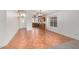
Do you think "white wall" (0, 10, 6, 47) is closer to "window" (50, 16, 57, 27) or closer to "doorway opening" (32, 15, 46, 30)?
"doorway opening" (32, 15, 46, 30)

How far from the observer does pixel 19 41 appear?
1835 mm

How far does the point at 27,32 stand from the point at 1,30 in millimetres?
373

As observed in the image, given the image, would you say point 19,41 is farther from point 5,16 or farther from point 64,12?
point 64,12

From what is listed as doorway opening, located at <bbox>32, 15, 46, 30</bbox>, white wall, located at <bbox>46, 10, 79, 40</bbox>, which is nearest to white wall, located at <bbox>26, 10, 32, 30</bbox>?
doorway opening, located at <bbox>32, 15, 46, 30</bbox>

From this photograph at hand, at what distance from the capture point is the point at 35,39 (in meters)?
1.83

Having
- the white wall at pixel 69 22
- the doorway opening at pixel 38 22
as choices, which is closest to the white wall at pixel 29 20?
the doorway opening at pixel 38 22

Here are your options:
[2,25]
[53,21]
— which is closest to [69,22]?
[53,21]

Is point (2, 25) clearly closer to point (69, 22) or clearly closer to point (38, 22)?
point (38, 22)

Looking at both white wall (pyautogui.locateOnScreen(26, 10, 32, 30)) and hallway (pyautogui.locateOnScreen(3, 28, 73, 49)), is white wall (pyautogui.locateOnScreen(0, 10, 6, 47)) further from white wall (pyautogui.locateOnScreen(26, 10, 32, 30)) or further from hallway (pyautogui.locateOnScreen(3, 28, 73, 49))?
white wall (pyautogui.locateOnScreen(26, 10, 32, 30))

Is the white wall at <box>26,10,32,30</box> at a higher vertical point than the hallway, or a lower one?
higher

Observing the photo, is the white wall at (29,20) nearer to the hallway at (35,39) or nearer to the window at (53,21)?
the hallway at (35,39)

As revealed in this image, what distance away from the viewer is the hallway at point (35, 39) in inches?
71.9

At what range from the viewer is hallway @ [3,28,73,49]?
1827mm
